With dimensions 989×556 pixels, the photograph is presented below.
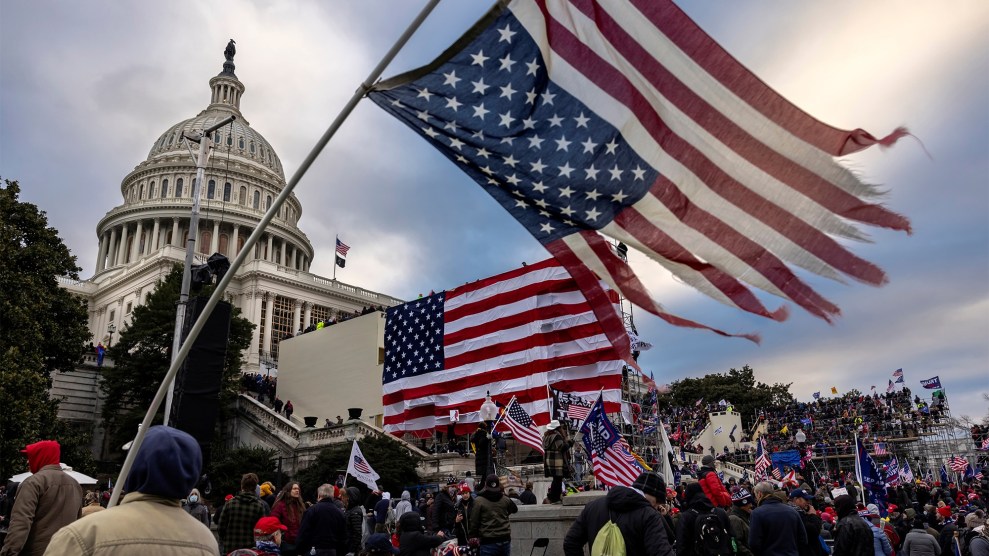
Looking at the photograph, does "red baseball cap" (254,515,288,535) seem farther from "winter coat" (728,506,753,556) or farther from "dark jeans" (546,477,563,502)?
"dark jeans" (546,477,563,502)

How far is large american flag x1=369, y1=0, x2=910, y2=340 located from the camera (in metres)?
6.61

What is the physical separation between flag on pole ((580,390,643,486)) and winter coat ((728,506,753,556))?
3.65 m

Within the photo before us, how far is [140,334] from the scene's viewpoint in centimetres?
4234

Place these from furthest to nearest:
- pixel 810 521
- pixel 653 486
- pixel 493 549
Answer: pixel 493 549
pixel 810 521
pixel 653 486

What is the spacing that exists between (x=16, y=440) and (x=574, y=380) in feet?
68.4

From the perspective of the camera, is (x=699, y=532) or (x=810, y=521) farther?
(x=810, y=521)

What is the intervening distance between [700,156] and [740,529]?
13.3 feet

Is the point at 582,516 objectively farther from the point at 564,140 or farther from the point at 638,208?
the point at 564,140

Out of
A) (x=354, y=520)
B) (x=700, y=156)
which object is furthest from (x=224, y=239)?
(x=700, y=156)

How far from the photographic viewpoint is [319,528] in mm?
8930

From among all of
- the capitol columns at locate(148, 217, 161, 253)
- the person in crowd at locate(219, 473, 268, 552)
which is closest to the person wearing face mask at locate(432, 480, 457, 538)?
the person in crowd at locate(219, 473, 268, 552)

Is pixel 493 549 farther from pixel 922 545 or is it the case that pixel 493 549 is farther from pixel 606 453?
pixel 922 545

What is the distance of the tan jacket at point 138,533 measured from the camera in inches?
102

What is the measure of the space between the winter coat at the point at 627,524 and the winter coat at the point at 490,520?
417 centimetres
